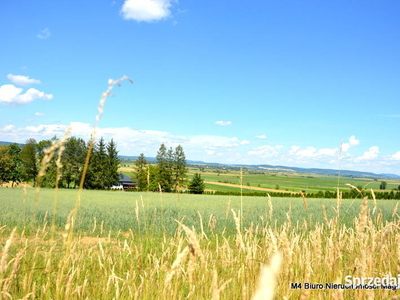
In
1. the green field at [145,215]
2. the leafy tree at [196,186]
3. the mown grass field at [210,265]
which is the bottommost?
the leafy tree at [196,186]

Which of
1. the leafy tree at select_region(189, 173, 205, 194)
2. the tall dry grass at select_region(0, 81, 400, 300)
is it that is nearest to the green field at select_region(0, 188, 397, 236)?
the tall dry grass at select_region(0, 81, 400, 300)

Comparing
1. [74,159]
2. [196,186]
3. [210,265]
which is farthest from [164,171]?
[210,265]

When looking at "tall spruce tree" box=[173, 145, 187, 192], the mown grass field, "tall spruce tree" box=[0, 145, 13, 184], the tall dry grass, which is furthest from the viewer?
"tall spruce tree" box=[173, 145, 187, 192]

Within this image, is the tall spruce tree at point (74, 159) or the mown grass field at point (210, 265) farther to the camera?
the tall spruce tree at point (74, 159)

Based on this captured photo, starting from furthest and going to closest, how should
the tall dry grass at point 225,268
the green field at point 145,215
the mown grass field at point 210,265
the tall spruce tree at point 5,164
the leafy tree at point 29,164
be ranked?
the leafy tree at point 29,164
the tall spruce tree at point 5,164
the green field at point 145,215
the mown grass field at point 210,265
the tall dry grass at point 225,268

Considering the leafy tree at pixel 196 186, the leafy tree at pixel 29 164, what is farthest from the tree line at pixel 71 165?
the leafy tree at pixel 196 186

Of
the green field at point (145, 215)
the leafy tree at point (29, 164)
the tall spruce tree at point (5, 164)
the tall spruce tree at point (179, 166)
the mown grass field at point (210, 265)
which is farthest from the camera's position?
the tall spruce tree at point (179, 166)

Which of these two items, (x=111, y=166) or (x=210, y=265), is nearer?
(x=210, y=265)

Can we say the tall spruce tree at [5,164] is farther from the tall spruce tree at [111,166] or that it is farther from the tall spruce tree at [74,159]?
the tall spruce tree at [111,166]

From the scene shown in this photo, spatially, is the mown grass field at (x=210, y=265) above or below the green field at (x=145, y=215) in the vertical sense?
above

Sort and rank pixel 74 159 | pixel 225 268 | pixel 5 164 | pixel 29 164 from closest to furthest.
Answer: pixel 225 268 → pixel 5 164 → pixel 29 164 → pixel 74 159

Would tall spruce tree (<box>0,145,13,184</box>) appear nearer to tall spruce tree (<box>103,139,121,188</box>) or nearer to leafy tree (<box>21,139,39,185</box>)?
leafy tree (<box>21,139,39,185</box>)

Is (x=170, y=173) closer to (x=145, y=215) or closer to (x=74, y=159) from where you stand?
(x=74, y=159)

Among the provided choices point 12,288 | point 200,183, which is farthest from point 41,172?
point 200,183
